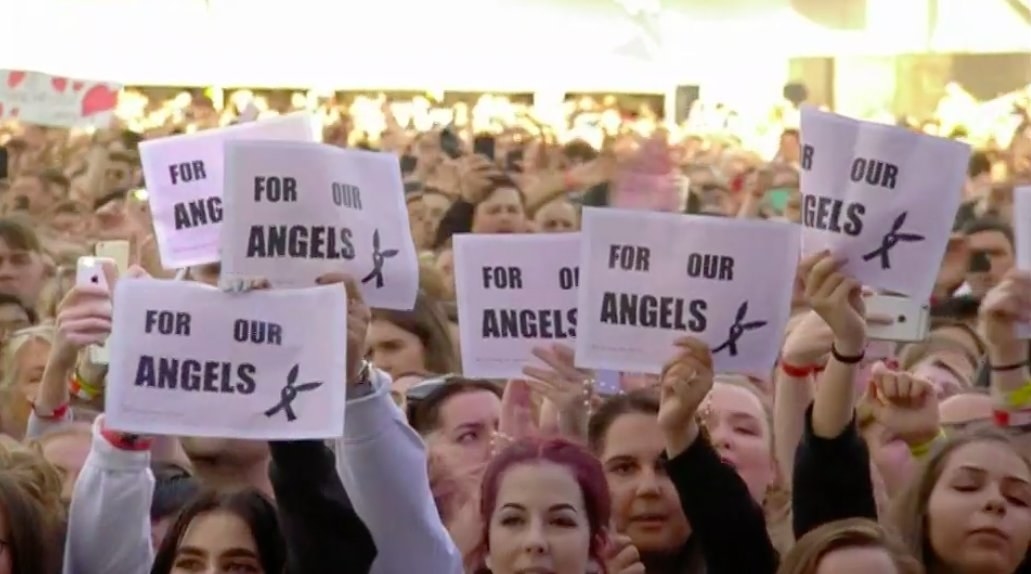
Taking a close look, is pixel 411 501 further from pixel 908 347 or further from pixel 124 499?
pixel 908 347

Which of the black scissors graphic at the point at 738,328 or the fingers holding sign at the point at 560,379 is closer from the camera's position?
the black scissors graphic at the point at 738,328

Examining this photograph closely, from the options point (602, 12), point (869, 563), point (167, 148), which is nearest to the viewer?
point (869, 563)

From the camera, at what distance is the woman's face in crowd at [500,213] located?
24.0 ft

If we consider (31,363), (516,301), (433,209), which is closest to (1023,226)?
(516,301)

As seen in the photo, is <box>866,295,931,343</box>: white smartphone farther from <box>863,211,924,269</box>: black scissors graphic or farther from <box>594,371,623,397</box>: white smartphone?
<box>863,211,924,269</box>: black scissors graphic

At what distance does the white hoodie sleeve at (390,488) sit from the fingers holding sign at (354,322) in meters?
0.09

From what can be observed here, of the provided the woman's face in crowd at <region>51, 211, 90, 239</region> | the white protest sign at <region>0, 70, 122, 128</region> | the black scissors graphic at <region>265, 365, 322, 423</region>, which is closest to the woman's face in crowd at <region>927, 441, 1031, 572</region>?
the black scissors graphic at <region>265, 365, 322, 423</region>

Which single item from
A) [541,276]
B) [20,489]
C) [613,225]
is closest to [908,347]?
[541,276]

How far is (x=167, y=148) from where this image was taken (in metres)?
5.14

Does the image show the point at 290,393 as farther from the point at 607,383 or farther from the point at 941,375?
the point at 941,375

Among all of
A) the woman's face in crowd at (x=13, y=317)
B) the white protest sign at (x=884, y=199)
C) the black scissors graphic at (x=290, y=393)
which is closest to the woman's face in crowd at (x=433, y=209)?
the woman's face in crowd at (x=13, y=317)

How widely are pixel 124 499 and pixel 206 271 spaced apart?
163cm

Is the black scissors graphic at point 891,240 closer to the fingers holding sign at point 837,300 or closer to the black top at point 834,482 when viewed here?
the fingers holding sign at point 837,300

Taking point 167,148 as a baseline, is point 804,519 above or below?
below
